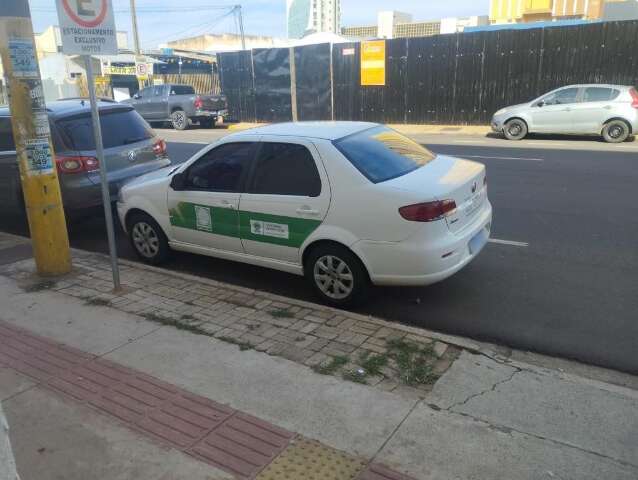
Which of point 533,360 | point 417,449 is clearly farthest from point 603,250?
point 417,449

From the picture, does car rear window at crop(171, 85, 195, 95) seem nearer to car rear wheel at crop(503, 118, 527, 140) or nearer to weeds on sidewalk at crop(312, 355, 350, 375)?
car rear wheel at crop(503, 118, 527, 140)

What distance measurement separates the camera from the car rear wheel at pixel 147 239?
20.5 ft

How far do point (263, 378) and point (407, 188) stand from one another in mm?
1898

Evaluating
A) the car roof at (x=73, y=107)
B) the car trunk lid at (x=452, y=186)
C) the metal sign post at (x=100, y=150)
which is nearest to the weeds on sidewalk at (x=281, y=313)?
the car trunk lid at (x=452, y=186)

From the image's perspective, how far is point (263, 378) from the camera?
3893 millimetres

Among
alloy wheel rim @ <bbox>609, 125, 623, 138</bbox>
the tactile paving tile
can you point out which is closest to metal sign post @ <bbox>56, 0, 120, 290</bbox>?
the tactile paving tile

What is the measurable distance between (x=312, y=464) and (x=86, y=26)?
4164mm

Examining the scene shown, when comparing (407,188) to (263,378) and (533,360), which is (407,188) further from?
(263,378)

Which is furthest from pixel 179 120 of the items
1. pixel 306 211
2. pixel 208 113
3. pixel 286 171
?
pixel 306 211

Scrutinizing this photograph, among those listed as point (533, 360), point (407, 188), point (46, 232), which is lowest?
point (533, 360)

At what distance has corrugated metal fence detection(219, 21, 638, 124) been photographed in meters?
17.9

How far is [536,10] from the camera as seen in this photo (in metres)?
29.4

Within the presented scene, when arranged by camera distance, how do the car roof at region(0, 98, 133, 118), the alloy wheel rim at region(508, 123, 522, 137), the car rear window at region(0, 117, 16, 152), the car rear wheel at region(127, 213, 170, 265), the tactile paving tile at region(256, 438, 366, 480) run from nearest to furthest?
the tactile paving tile at region(256, 438, 366, 480)
the car rear wheel at region(127, 213, 170, 265)
the car roof at region(0, 98, 133, 118)
the car rear window at region(0, 117, 16, 152)
the alloy wheel rim at region(508, 123, 522, 137)

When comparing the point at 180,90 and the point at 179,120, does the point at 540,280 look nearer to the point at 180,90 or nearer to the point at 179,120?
the point at 179,120
